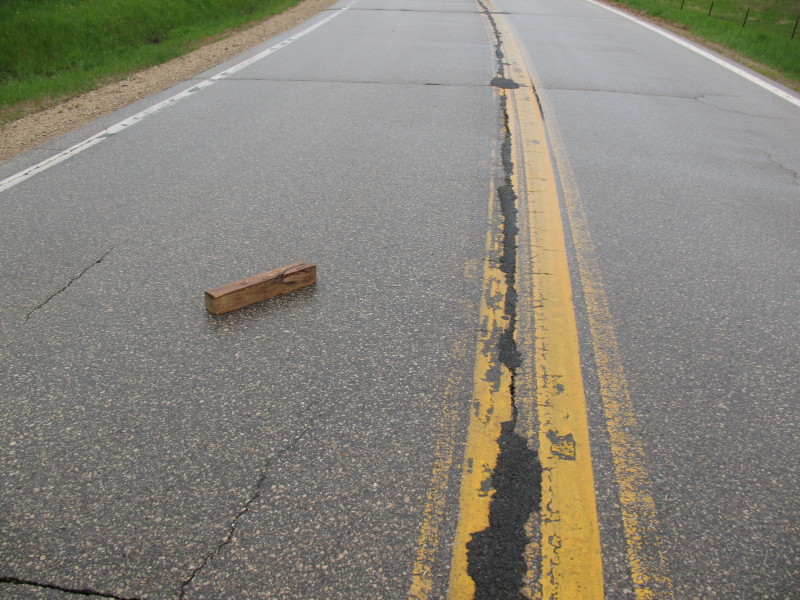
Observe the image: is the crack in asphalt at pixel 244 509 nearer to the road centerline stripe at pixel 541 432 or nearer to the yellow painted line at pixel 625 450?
the road centerline stripe at pixel 541 432

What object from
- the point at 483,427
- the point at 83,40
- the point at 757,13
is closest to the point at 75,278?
the point at 483,427

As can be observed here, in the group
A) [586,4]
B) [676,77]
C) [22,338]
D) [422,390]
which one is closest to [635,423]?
[422,390]

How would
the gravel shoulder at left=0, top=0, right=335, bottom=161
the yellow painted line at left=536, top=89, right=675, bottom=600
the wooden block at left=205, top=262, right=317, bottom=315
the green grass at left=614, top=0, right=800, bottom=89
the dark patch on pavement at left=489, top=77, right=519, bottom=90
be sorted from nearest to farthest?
1. the yellow painted line at left=536, top=89, right=675, bottom=600
2. the wooden block at left=205, top=262, right=317, bottom=315
3. the gravel shoulder at left=0, top=0, right=335, bottom=161
4. the dark patch on pavement at left=489, top=77, right=519, bottom=90
5. the green grass at left=614, top=0, right=800, bottom=89

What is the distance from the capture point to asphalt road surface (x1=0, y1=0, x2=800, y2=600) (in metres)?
2.12

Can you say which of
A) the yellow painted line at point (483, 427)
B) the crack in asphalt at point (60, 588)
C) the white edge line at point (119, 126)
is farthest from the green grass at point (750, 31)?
the crack in asphalt at point (60, 588)

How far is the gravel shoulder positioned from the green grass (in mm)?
9103

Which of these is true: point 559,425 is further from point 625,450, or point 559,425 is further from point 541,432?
point 625,450

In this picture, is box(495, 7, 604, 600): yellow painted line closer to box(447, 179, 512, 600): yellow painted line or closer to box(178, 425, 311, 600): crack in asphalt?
box(447, 179, 512, 600): yellow painted line

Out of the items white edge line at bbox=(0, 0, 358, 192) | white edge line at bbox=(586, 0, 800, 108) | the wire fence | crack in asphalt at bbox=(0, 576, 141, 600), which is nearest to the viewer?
crack in asphalt at bbox=(0, 576, 141, 600)

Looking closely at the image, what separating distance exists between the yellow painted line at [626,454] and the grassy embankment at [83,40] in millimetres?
6805

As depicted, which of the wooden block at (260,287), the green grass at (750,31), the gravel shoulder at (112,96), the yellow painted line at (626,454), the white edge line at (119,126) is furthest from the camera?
the green grass at (750,31)

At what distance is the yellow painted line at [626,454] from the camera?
6.82 feet

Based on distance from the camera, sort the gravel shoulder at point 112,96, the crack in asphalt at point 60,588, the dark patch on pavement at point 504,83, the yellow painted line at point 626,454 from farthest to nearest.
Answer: the dark patch on pavement at point 504,83 → the gravel shoulder at point 112,96 → the yellow painted line at point 626,454 → the crack in asphalt at point 60,588

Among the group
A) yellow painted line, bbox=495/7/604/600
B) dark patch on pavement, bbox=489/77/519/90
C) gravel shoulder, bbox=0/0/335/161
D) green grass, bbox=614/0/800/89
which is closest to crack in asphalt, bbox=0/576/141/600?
yellow painted line, bbox=495/7/604/600
